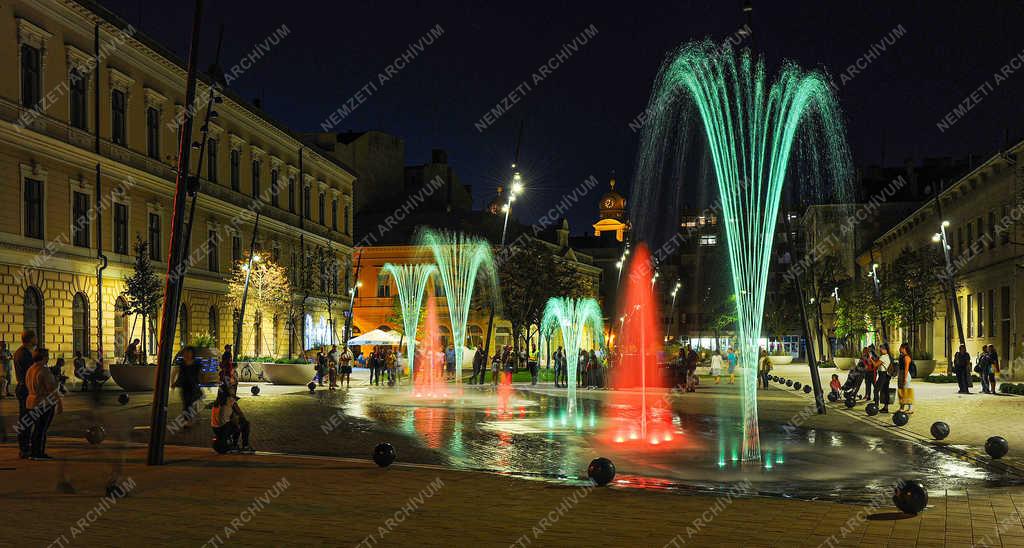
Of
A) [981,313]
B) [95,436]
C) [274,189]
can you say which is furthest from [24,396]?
[981,313]

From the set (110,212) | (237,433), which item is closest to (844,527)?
(237,433)

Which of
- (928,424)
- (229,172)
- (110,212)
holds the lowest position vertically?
(928,424)

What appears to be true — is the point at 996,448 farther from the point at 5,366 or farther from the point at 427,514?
the point at 5,366

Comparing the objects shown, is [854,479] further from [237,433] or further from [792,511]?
[237,433]

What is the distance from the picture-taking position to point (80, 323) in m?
37.1

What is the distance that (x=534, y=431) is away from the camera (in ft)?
63.4

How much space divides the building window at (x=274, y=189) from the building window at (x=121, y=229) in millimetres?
18138

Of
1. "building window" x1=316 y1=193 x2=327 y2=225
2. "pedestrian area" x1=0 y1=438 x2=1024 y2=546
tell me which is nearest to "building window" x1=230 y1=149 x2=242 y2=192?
"building window" x1=316 y1=193 x2=327 y2=225

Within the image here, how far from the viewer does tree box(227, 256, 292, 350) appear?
156 feet

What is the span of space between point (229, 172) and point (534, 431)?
1535 inches

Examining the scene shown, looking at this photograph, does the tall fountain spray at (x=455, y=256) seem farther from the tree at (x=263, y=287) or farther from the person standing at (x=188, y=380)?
the person standing at (x=188, y=380)

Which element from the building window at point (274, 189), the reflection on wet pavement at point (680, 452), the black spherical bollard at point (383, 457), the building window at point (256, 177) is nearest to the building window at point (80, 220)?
the reflection on wet pavement at point (680, 452)

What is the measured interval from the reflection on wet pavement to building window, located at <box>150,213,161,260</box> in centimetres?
2363

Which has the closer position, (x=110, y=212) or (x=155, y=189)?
(x=110, y=212)
